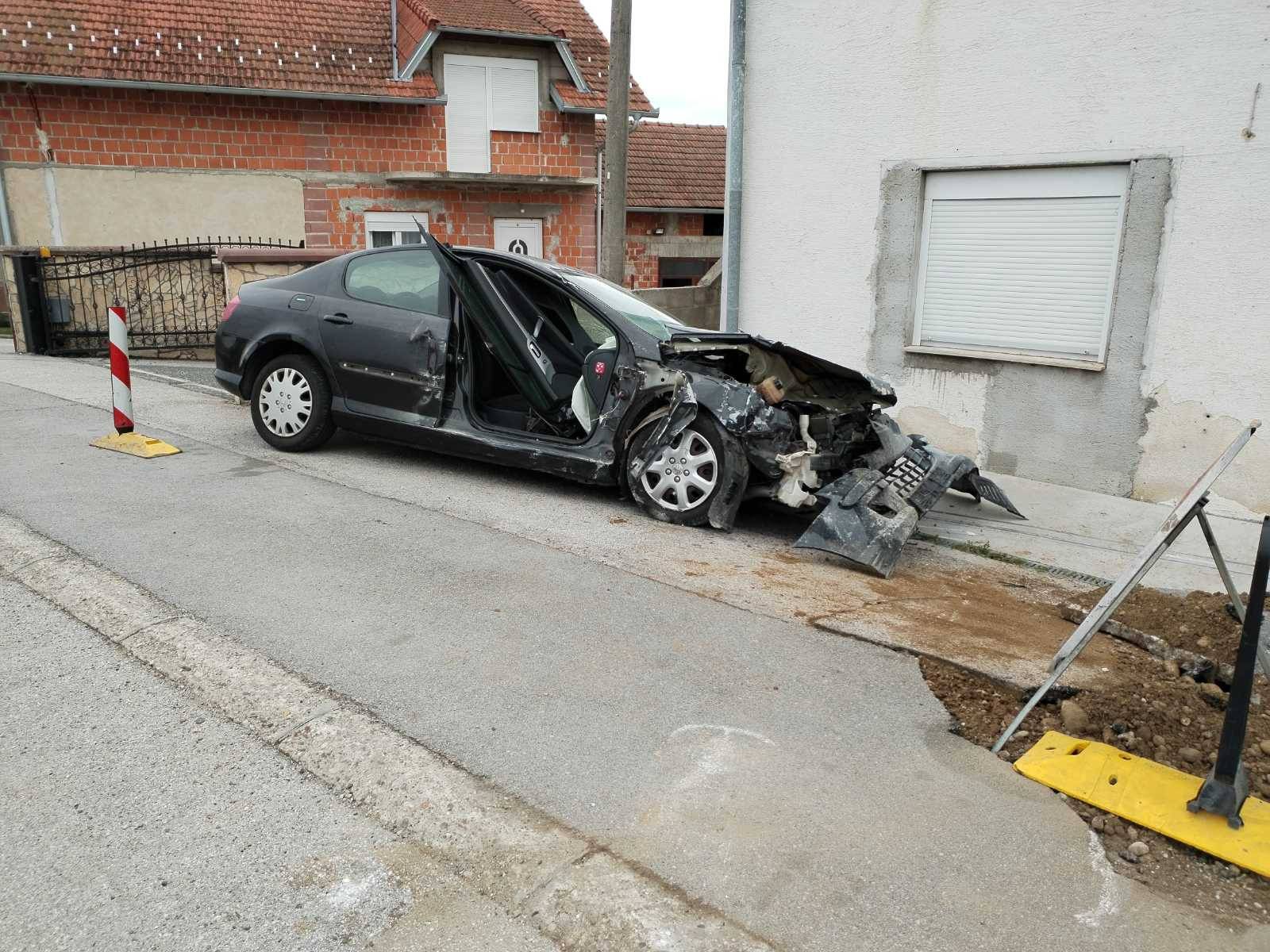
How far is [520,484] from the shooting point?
7.34m

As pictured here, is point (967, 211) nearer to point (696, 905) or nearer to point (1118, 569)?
point (1118, 569)

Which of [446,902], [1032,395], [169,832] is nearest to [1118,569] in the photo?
[1032,395]

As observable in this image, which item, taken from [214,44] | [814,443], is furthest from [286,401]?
[214,44]

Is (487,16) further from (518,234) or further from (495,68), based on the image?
(518,234)

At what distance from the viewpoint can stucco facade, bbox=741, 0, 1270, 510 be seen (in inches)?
286

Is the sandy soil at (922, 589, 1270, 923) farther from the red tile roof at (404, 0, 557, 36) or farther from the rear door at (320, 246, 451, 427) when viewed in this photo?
the red tile roof at (404, 0, 557, 36)

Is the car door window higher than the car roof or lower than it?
lower

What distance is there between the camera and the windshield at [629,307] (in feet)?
22.2

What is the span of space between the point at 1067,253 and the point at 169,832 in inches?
294

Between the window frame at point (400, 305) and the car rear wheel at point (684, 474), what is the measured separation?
1.78 m

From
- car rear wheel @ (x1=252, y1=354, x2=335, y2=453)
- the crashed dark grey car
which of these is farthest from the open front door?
car rear wheel @ (x1=252, y1=354, x2=335, y2=453)

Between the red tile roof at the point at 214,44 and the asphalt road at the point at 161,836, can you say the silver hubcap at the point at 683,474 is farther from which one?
the red tile roof at the point at 214,44

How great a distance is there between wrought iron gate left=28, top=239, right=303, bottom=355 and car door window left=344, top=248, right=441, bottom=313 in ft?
25.5

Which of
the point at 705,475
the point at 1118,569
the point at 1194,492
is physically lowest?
the point at 1118,569
